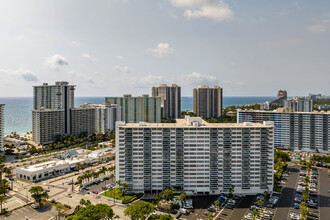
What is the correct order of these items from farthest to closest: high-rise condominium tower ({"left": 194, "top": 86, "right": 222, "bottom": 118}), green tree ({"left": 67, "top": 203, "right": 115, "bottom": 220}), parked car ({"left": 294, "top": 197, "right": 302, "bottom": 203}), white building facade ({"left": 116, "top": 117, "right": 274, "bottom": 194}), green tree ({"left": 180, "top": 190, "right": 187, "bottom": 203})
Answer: high-rise condominium tower ({"left": 194, "top": 86, "right": 222, "bottom": 118}) < white building facade ({"left": 116, "top": 117, "right": 274, "bottom": 194}) < parked car ({"left": 294, "top": 197, "right": 302, "bottom": 203}) < green tree ({"left": 180, "top": 190, "right": 187, "bottom": 203}) < green tree ({"left": 67, "top": 203, "right": 115, "bottom": 220})

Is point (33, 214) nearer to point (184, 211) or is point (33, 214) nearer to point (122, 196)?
point (122, 196)

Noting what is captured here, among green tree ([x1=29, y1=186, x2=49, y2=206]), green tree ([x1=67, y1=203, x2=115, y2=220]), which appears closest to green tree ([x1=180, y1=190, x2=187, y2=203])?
green tree ([x1=67, y1=203, x2=115, y2=220])

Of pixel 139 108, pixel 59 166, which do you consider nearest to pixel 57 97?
pixel 139 108

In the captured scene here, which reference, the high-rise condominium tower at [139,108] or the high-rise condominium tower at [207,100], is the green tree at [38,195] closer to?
the high-rise condominium tower at [139,108]

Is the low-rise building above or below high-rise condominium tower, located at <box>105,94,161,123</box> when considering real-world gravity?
below

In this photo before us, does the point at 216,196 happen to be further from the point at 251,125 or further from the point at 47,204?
the point at 47,204

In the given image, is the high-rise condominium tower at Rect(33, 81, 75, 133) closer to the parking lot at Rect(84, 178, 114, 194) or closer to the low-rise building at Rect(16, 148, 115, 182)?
the low-rise building at Rect(16, 148, 115, 182)
